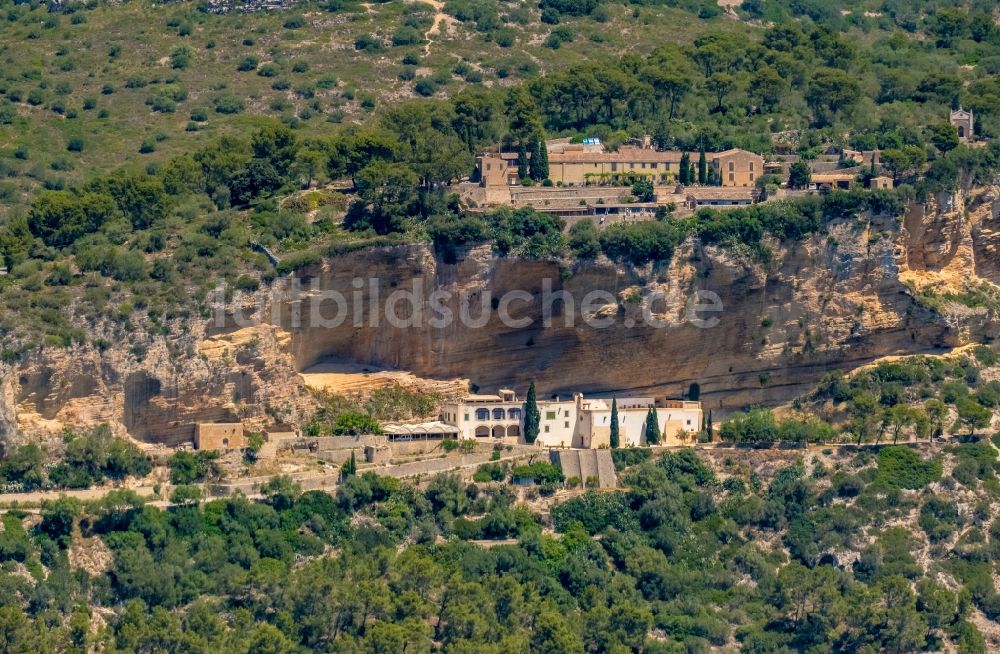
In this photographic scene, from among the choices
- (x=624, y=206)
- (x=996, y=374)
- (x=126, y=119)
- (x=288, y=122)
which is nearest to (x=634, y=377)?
(x=624, y=206)

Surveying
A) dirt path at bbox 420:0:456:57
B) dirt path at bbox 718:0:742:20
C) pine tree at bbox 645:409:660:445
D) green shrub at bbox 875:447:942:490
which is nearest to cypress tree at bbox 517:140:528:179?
pine tree at bbox 645:409:660:445

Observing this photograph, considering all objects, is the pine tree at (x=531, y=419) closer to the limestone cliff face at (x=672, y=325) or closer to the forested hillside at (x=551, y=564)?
the limestone cliff face at (x=672, y=325)

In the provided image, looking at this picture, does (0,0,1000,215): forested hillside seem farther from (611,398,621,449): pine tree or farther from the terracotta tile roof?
(611,398,621,449): pine tree

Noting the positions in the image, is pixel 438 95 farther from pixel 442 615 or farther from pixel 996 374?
pixel 442 615

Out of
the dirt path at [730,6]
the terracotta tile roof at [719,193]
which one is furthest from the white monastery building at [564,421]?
the dirt path at [730,6]

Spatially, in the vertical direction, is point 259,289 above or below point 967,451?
above

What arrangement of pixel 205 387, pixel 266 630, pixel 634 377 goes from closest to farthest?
pixel 266 630, pixel 205 387, pixel 634 377

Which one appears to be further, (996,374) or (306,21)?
(306,21)
